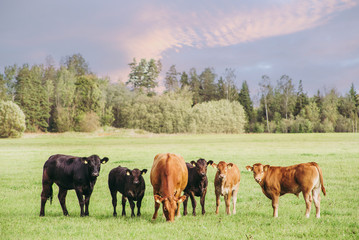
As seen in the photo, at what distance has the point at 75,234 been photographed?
7.31m

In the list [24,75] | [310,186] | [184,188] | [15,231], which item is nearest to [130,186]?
[184,188]

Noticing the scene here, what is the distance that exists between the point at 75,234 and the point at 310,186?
20.5 ft

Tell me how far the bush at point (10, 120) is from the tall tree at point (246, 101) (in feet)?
208

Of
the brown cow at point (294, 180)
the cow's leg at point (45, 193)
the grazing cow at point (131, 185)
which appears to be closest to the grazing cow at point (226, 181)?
the brown cow at point (294, 180)

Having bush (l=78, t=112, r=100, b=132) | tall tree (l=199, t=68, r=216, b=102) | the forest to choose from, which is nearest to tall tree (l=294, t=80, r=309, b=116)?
the forest

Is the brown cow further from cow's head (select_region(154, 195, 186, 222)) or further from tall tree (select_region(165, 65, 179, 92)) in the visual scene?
tall tree (select_region(165, 65, 179, 92))

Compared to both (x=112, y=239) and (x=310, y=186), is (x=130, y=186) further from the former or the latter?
(x=310, y=186)

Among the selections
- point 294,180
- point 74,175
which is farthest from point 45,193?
point 294,180

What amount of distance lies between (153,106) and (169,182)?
72056mm

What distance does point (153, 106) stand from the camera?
79625 mm

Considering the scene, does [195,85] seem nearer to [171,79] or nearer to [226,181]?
[171,79]

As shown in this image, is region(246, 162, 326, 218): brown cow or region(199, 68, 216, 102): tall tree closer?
region(246, 162, 326, 218): brown cow

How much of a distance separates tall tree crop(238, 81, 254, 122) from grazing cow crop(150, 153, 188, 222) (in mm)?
87646

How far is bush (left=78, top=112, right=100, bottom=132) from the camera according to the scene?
74.7 meters
